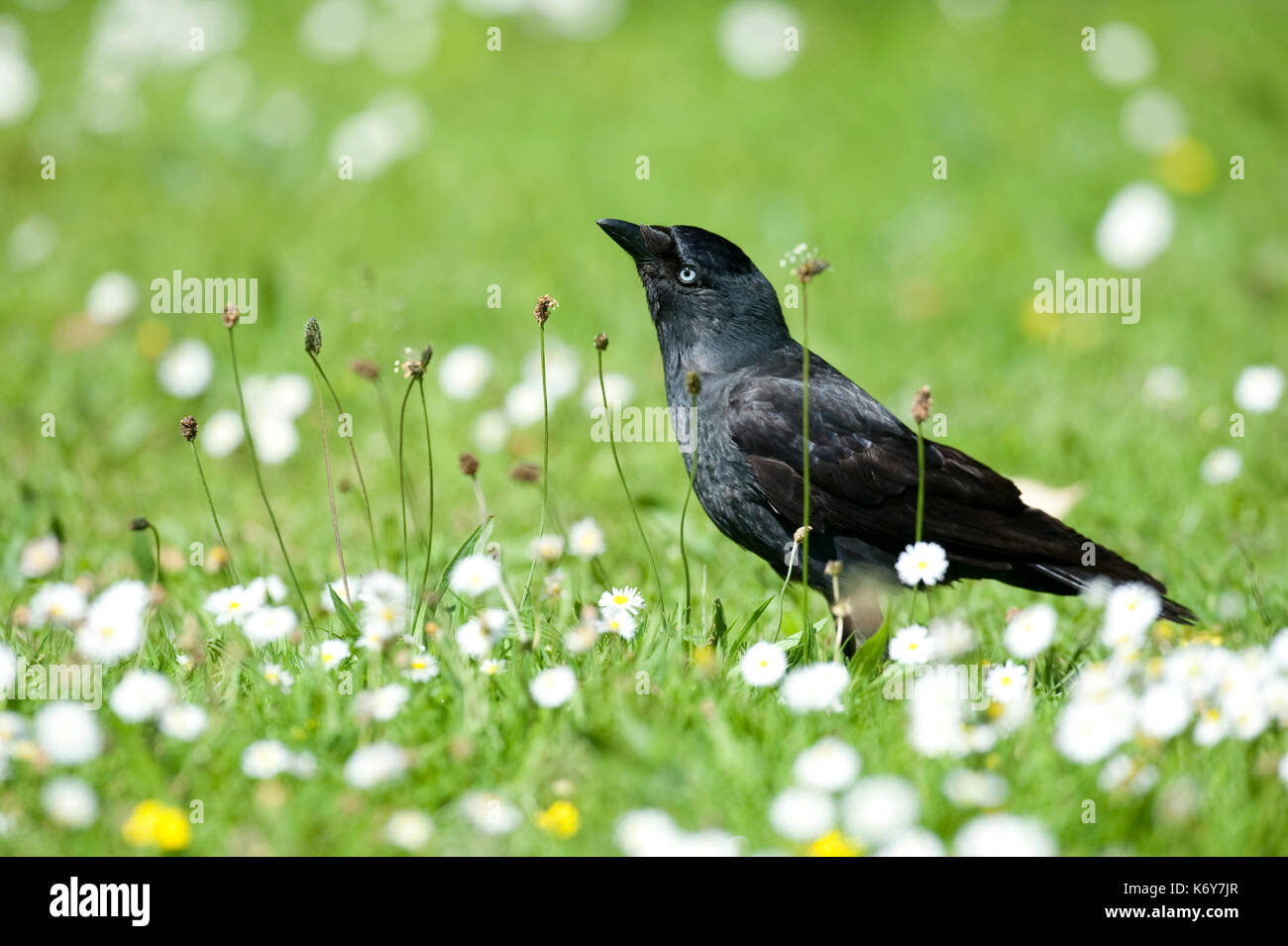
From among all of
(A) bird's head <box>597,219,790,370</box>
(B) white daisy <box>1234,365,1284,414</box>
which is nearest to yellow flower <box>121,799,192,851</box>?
(A) bird's head <box>597,219,790,370</box>

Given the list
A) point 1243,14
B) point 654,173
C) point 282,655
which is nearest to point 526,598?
point 282,655

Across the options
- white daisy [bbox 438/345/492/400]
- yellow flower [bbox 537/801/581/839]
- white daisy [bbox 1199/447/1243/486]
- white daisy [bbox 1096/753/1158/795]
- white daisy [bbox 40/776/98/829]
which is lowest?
yellow flower [bbox 537/801/581/839]

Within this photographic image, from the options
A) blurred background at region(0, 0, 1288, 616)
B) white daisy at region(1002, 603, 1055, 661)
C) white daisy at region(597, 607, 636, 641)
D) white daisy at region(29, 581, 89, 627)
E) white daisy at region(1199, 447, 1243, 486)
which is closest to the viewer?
white daisy at region(1002, 603, 1055, 661)

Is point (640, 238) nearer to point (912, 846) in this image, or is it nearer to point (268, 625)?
point (268, 625)

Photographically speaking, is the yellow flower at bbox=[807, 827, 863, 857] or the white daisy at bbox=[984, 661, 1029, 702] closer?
the yellow flower at bbox=[807, 827, 863, 857]

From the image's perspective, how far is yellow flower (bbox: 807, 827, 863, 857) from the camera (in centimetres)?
196

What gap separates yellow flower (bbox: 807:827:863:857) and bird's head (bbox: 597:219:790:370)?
157 centimetres

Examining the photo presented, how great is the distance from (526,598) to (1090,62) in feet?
21.4

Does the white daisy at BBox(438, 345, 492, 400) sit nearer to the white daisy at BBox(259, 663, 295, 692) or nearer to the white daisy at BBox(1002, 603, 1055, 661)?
the white daisy at BBox(259, 663, 295, 692)

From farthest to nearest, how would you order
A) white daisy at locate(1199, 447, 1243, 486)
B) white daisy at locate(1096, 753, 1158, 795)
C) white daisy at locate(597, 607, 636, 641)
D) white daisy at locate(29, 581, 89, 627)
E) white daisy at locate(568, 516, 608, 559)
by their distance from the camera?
1. white daisy at locate(1199, 447, 1243, 486)
2. white daisy at locate(568, 516, 608, 559)
3. white daisy at locate(29, 581, 89, 627)
4. white daisy at locate(597, 607, 636, 641)
5. white daisy at locate(1096, 753, 1158, 795)

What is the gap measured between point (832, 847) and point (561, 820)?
1.52ft

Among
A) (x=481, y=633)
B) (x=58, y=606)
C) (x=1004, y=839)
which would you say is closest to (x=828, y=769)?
(x=1004, y=839)

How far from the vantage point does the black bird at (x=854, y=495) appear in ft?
9.93
